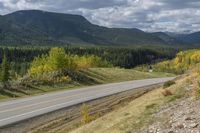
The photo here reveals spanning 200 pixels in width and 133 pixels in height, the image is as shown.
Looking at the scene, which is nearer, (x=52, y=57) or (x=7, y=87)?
(x=7, y=87)

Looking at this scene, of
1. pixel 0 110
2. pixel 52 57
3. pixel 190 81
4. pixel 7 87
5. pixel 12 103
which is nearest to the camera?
pixel 190 81

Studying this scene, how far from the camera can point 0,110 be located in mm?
29453

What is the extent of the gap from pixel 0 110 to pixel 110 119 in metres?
14.3

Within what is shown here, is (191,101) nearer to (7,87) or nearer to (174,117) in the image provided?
(174,117)

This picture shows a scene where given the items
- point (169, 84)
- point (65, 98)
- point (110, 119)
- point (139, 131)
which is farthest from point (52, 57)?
point (139, 131)

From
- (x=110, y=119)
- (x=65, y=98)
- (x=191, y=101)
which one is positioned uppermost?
(x=191, y=101)

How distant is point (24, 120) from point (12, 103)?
26.8ft

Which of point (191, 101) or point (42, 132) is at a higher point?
point (191, 101)

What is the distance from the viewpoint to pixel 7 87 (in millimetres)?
44281

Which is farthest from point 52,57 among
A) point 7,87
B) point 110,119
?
point 110,119

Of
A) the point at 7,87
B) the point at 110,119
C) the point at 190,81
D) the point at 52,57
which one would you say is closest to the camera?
the point at 110,119

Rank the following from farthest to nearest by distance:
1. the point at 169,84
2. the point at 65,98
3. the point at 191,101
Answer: the point at 65,98 → the point at 169,84 → the point at 191,101

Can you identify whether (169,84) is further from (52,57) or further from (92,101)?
(52,57)

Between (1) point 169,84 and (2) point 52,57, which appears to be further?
(2) point 52,57
